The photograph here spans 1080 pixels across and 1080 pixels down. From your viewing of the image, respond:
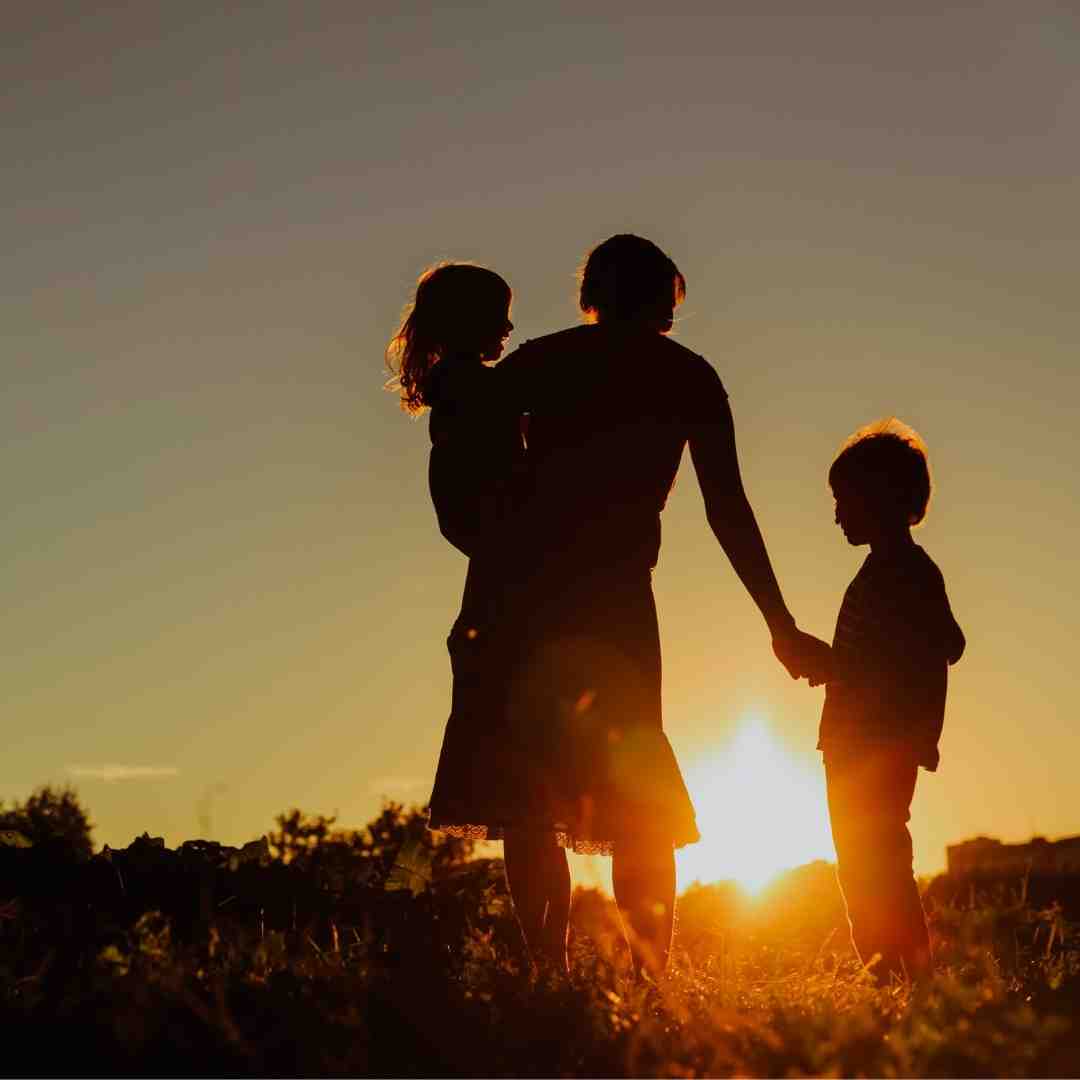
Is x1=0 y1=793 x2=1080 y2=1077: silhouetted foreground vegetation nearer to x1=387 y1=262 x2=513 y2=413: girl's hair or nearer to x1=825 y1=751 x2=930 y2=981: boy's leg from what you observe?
x1=825 y1=751 x2=930 y2=981: boy's leg

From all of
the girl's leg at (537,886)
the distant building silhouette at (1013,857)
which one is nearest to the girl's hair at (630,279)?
the girl's leg at (537,886)

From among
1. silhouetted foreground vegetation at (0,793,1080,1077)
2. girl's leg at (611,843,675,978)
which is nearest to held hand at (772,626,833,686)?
girl's leg at (611,843,675,978)

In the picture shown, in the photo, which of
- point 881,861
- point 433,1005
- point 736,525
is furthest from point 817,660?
point 433,1005

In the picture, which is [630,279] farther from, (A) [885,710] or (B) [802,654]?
(A) [885,710]

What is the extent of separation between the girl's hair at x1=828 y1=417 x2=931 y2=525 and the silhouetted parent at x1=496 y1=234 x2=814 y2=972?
2.89ft

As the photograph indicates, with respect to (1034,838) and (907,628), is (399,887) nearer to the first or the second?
(907,628)

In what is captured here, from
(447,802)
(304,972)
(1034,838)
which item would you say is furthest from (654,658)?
(1034,838)

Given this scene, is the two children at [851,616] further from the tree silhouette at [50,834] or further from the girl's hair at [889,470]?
the tree silhouette at [50,834]

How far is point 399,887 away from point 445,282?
10.2ft

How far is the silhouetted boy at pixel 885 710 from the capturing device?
226 inches

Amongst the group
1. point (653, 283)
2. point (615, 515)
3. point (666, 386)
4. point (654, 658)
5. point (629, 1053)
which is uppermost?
point (653, 283)

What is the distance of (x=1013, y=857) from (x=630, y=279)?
8.23 meters

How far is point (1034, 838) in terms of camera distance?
462 inches

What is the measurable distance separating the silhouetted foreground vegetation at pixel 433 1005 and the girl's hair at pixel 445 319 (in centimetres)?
214
